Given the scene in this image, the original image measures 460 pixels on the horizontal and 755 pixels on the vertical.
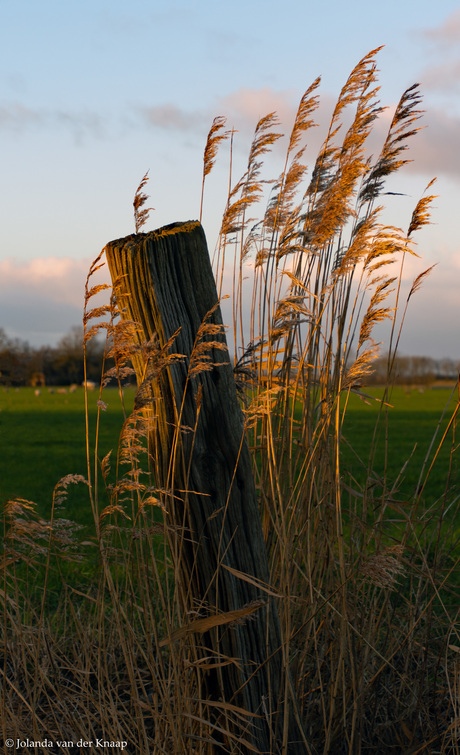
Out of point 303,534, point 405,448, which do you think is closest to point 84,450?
point 405,448

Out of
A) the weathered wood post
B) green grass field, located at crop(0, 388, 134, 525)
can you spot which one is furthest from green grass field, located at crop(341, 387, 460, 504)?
green grass field, located at crop(0, 388, 134, 525)

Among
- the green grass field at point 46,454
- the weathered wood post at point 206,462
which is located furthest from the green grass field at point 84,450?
the weathered wood post at point 206,462

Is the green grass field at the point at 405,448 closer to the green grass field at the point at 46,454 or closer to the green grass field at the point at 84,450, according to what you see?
the green grass field at the point at 84,450

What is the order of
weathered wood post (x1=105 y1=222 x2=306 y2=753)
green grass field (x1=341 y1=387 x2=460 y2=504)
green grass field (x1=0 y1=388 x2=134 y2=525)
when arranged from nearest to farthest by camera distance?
weathered wood post (x1=105 y1=222 x2=306 y2=753) < green grass field (x1=341 y1=387 x2=460 y2=504) < green grass field (x1=0 y1=388 x2=134 y2=525)

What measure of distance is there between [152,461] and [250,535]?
0.47 metres

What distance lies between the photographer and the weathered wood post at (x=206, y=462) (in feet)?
7.11

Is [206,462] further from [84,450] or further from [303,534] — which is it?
[84,450]

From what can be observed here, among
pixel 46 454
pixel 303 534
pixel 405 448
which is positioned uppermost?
pixel 303 534

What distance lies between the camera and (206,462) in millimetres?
2170

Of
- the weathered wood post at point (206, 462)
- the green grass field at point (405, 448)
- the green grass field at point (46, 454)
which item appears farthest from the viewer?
the green grass field at point (46, 454)

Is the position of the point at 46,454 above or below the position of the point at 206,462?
below

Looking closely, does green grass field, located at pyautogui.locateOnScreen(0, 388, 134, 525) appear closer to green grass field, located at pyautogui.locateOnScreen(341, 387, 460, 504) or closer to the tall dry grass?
the tall dry grass

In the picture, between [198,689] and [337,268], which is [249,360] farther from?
[198,689]

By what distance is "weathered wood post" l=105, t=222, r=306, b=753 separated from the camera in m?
2.17
